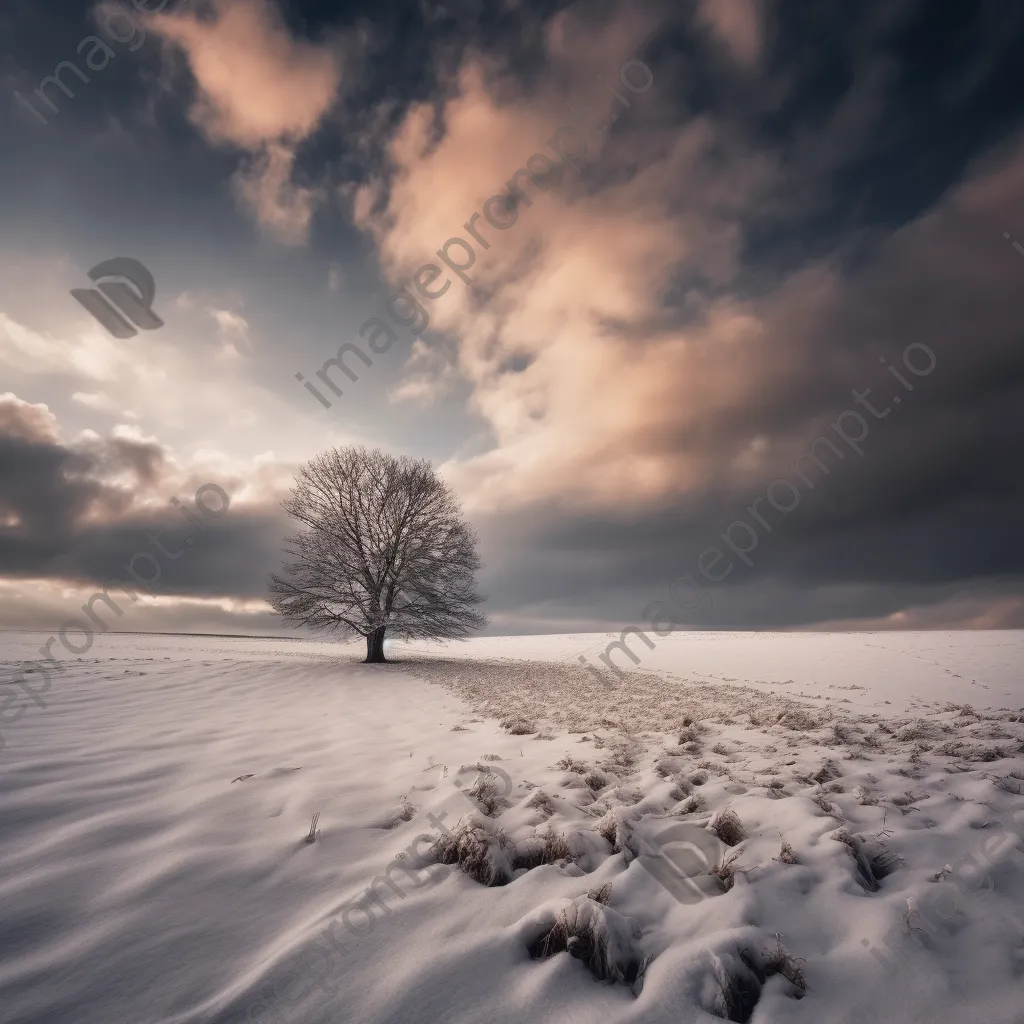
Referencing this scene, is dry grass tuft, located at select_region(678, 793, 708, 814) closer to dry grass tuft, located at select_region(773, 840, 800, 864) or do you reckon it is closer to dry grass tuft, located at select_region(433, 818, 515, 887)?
dry grass tuft, located at select_region(773, 840, 800, 864)

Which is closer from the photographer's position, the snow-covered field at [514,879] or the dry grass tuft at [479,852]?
the snow-covered field at [514,879]

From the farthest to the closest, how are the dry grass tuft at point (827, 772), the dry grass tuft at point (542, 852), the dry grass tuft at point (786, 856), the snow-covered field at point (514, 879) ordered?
the dry grass tuft at point (827, 772) < the dry grass tuft at point (542, 852) < the dry grass tuft at point (786, 856) < the snow-covered field at point (514, 879)

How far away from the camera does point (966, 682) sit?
11.5 m

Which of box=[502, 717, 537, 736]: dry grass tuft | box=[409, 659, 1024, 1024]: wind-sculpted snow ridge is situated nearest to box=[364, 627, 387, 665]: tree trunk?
box=[502, 717, 537, 736]: dry grass tuft

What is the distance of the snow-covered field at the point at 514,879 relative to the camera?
1.89 m

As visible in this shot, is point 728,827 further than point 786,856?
Yes

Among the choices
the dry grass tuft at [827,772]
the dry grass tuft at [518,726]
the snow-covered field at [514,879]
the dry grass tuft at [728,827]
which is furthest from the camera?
the dry grass tuft at [518,726]

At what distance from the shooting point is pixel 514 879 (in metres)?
2.69

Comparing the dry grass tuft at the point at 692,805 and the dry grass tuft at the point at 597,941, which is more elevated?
the dry grass tuft at the point at 692,805

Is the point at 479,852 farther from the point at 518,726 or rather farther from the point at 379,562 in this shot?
the point at 379,562

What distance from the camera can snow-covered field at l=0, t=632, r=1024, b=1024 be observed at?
189cm

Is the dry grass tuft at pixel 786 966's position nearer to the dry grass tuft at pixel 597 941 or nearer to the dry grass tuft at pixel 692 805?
the dry grass tuft at pixel 597 941

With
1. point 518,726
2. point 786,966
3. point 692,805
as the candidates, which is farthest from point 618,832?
point 518,726

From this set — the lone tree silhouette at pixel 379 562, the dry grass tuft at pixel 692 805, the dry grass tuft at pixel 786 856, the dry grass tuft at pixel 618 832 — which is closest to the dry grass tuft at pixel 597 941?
the dry grass tuft at pixel 618 832
